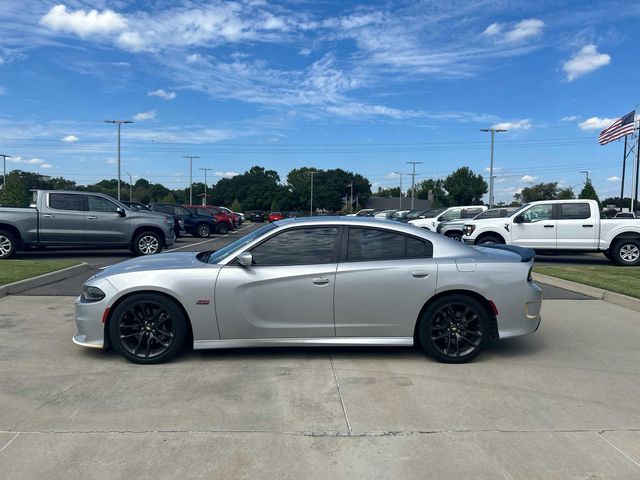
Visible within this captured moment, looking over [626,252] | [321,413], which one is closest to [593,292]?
[626,252]

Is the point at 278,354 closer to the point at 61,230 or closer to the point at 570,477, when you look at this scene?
the point at 570,477

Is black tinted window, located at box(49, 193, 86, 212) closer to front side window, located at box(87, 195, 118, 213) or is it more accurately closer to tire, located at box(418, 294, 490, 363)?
front side window, located at box(87, 195, 118, 213)

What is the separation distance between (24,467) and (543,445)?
3365mm

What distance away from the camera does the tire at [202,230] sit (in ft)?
87.5

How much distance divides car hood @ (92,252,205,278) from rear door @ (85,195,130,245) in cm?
930

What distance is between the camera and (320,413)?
159 inches

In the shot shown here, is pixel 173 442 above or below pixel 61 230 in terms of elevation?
below

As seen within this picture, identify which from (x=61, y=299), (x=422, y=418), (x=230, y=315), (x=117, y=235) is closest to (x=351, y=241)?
(x=230, y=315)

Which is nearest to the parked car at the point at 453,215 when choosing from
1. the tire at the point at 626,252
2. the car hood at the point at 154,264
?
the tire at the point at 626,252

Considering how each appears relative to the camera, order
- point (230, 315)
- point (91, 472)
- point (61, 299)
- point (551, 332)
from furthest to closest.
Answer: point (61, 299)
point (551, 332)
point (230, 315)
point (91, 472)

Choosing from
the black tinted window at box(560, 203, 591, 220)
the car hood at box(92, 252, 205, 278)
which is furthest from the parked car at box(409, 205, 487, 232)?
the car hood at box(92, 252, 205, 278)

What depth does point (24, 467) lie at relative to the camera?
10.5 feet

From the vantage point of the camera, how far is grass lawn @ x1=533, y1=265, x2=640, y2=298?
903 centimetres

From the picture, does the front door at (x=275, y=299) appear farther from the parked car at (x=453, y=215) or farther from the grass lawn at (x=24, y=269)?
the parked car at (x=453, y=215)
